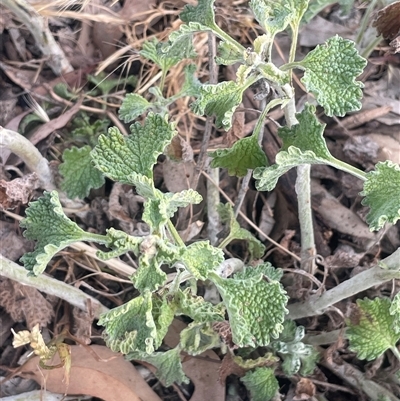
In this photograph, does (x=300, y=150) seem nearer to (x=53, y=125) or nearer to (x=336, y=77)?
(x=336, y=77)

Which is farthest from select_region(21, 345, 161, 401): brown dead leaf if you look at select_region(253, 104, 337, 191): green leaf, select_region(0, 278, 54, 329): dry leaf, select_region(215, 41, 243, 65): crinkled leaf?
select_region(215, 41, 243, 65): crinkled leaf

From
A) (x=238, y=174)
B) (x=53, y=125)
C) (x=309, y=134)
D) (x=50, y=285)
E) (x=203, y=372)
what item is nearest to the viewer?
(x=309, y=134)

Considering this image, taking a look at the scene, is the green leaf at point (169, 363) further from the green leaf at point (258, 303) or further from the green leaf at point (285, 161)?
the green leaf at point (285, 161)

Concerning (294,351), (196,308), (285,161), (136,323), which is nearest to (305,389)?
(294,351)

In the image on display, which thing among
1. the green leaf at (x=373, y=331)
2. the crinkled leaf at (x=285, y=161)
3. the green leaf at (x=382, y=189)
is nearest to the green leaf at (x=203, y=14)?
the crinkled leaf at (x=285, y=161)

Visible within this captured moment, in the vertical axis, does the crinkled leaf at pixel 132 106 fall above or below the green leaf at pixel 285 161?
below

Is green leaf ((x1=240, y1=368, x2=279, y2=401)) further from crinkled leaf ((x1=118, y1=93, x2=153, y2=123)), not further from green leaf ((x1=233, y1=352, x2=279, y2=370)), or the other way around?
crinkled leaf ((x1=118, y1=93, x2=153, y2=123))

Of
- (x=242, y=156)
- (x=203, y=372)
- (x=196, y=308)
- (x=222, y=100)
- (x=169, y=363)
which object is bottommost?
(x=203, y=372)
